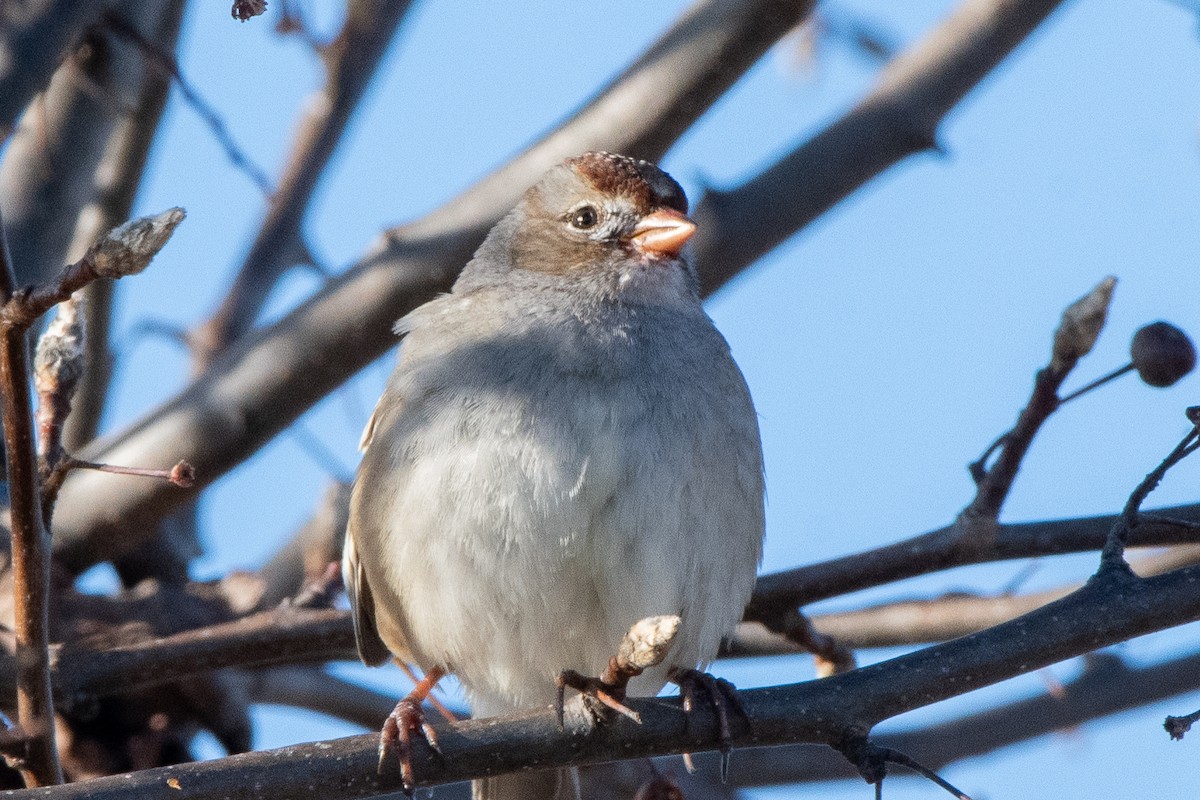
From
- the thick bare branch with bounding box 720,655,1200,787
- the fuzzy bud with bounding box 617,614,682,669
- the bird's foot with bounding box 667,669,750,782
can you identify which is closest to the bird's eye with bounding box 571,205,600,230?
the bird's foot with bounding box 667,669,750,782

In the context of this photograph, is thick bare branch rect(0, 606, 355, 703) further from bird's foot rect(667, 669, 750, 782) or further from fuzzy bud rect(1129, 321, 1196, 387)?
fuzzy bud rect(1129, 321, 1196, 387)

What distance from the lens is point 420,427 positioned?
3596mm

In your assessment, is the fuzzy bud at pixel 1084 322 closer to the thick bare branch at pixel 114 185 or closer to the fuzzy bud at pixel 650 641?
the fuzzy bud at pixel 650 641

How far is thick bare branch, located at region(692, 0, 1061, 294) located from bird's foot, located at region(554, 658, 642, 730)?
76.6 inches

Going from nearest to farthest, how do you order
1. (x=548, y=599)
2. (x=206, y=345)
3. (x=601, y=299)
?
1. (x=548, y=599)
2. (x=601, y=299)
3. (x=206, y=345)

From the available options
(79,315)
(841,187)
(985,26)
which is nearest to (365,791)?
(79,315)

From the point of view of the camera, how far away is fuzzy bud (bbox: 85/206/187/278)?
2094 millimetres

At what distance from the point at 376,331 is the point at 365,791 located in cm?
193

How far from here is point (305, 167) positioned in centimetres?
555

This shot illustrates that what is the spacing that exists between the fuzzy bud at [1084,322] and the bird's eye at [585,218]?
1.55 m

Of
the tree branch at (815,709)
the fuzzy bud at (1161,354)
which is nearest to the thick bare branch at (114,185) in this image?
the tree branch at (815,709)

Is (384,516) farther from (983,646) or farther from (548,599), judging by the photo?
(983,646)

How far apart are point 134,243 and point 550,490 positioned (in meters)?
1.47

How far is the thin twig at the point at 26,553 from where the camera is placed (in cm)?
232
